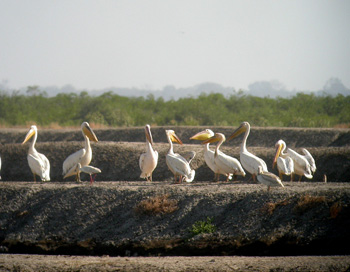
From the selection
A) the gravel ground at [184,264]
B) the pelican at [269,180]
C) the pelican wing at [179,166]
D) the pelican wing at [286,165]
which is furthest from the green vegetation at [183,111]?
the gravel ground at [184,264]

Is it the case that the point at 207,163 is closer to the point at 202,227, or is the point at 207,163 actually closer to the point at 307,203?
the point at 202,227

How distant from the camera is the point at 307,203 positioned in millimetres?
11875

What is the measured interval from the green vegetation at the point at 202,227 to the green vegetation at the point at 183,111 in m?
20.1

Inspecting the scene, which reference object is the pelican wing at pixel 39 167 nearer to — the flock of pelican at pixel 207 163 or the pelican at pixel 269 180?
the flock of pelican at pixel 207 163

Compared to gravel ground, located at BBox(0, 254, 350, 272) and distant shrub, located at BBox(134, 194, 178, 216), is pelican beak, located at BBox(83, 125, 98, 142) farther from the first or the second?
gravel ground, located at BBox(0, 254, 350, 272)

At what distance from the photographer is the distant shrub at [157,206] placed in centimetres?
1255

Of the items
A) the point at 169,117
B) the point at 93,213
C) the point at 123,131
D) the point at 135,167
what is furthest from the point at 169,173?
the point at 169,117

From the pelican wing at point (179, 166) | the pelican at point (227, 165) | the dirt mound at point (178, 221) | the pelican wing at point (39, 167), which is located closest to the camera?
the dirt mound at point (178, 221)

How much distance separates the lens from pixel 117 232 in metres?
12.4

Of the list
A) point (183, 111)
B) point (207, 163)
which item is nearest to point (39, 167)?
point (207, 163)

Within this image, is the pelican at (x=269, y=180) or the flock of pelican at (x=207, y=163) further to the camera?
the flock of pelican at (x=207, y=163)

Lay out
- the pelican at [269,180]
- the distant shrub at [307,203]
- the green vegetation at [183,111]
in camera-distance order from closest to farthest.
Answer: the distant shrub at [307,203] → the pelican at [269,180] → the green vegetation at [183,111]

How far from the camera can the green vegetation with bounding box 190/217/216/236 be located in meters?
11.9

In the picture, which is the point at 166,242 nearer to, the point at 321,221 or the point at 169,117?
the point at 321,221
